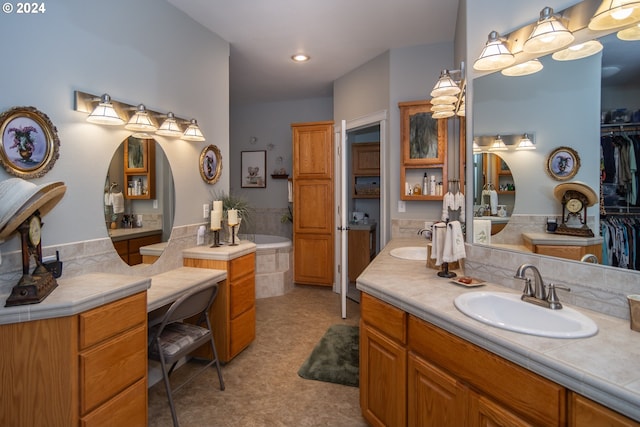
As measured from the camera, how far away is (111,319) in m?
1.59

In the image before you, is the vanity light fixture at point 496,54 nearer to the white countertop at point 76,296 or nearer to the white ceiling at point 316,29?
the white ceiling at point 316,29

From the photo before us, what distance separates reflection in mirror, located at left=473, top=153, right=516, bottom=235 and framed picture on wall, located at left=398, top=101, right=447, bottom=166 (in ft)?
4.44

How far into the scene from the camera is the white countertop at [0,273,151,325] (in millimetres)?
1368

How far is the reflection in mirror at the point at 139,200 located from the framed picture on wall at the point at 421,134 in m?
2.26

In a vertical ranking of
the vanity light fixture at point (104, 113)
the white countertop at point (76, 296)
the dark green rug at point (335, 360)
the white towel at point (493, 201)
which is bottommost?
the dark green rug at point (335, 360)

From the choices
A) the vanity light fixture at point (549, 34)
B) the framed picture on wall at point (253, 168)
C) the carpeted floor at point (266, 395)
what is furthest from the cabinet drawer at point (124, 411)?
the framed picture on wall at point (253, 168)

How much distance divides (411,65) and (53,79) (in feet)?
10.1

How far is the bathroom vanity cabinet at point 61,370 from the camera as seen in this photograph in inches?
54.6

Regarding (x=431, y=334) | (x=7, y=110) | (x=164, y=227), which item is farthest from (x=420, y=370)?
(x=7, y=110)

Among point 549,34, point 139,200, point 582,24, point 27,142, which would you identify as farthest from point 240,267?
point 582,24

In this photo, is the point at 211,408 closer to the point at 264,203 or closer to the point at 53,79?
the point at 53,79

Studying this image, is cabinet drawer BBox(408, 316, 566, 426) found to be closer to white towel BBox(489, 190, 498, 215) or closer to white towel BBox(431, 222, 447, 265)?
white towel BBox(431, 222, 447, 265)

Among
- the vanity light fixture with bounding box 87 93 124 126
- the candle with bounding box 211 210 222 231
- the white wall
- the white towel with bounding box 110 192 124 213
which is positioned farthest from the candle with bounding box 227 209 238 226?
the vanity light fixture with bounding box 87 93 124 126

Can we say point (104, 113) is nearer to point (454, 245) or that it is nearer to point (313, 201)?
point (454, 245)
